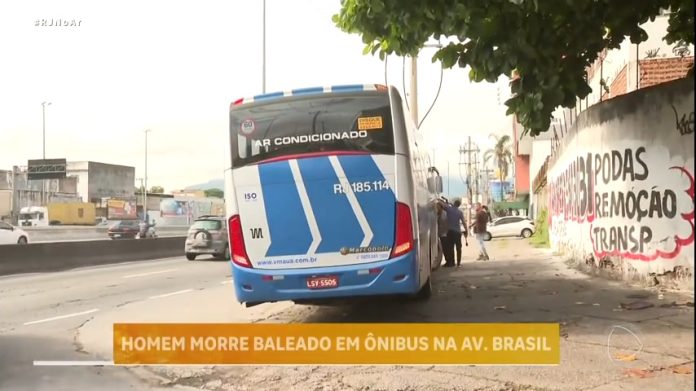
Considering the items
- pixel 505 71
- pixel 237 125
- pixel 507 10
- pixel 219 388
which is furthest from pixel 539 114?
pixel 219 388

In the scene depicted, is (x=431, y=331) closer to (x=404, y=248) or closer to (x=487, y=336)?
(x=487, y=336)

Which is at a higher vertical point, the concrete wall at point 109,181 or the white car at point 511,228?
the concrete wall at point 109,181

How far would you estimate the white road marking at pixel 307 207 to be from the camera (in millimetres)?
5730

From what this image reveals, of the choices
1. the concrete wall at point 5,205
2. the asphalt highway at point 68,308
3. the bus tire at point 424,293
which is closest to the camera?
the asphalt highway at point 68,308

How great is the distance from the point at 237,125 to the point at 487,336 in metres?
3.24

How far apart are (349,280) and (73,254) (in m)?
14.1

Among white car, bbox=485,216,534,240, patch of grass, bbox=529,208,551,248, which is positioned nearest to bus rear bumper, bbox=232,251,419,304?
patch of grass, bbox=529,208,551,248

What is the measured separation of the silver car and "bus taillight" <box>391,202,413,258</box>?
13.8 metres

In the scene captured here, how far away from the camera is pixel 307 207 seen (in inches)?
227

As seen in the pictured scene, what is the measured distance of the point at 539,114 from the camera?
6578 mm

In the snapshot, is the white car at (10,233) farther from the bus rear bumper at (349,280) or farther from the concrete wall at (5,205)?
the bus rear bumper at (349,280)

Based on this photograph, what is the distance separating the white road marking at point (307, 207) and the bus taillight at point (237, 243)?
26.2 inches

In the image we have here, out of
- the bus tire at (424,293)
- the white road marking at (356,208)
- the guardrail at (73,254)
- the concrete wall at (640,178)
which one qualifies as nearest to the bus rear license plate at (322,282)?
the white road marking at (356,208)

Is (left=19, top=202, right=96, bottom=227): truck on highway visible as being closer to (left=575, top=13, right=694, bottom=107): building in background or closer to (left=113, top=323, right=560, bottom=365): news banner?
(left=113, top=323, right=560, bottom=365): news banner
